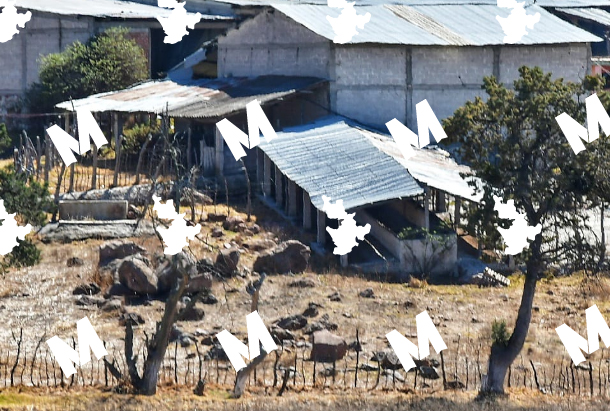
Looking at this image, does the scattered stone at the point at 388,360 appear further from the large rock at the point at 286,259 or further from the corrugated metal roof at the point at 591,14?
the corrugated metal roof at the point at 591,14

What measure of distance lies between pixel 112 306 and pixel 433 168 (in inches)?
317

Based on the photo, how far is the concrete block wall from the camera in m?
30.6

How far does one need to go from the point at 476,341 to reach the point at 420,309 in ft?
6.06

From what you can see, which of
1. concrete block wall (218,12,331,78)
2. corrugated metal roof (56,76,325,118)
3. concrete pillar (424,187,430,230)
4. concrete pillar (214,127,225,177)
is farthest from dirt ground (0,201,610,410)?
concrete block wall (218,12,331,78)

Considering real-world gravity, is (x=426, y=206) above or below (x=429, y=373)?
above

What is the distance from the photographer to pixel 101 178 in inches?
1156

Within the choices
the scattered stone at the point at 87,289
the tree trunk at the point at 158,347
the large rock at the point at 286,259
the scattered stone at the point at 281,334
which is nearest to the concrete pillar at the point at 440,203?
the large rock at the point at 286,259

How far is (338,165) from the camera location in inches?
1007

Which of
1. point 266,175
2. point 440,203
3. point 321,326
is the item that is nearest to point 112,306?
point 321,326

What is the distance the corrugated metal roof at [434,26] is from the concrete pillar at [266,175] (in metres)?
3.46

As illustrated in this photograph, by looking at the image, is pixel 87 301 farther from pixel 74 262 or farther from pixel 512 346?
pixel 512 346

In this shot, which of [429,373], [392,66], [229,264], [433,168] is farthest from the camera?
[392,66]

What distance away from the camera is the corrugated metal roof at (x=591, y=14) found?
128ft

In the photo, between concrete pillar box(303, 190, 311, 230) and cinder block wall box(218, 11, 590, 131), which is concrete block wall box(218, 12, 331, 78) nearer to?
cinder block wall box(218, 11, 590, 131)
